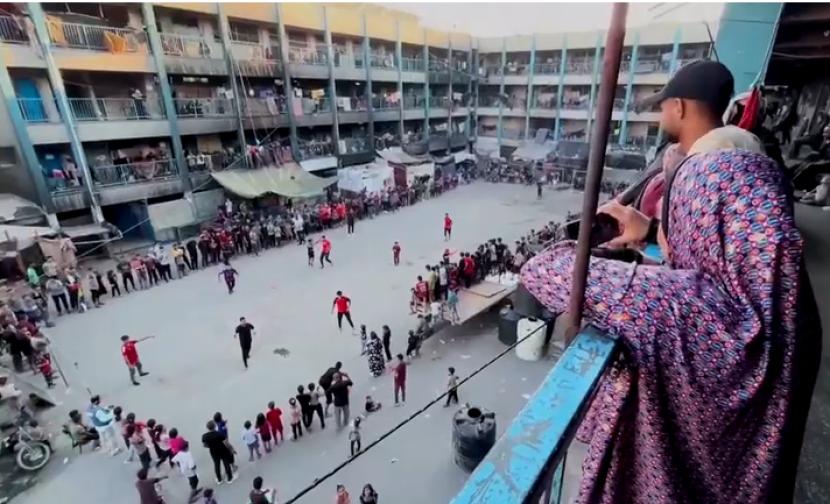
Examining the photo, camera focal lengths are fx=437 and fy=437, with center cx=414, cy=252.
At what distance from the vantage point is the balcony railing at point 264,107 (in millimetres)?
20688

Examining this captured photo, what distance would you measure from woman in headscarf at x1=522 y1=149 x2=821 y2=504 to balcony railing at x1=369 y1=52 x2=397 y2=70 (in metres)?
28.0

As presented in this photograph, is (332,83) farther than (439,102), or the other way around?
(439,102)

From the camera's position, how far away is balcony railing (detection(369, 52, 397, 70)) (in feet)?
88.6

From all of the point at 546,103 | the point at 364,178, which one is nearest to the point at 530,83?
the point at 546,103

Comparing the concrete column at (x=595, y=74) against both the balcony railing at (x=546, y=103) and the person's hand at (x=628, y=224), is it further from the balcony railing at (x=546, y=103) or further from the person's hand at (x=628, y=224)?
the person's hand at (x=628, y=224)

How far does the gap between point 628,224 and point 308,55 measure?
80.7 feet

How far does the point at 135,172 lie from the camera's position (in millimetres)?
17359

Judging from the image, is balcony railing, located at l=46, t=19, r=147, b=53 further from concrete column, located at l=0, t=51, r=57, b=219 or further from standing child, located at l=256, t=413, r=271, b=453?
standing child, located at l=256, t=413, r=271, b=453

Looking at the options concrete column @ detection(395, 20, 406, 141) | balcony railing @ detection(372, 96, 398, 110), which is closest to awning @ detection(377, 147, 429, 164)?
concrete column @ detection(395, 20, 406, 141)

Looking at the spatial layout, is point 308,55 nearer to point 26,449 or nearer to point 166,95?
point 166,95

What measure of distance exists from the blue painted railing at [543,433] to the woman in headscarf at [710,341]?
0.42ft

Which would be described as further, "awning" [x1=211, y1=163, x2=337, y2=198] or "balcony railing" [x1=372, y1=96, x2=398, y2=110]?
"balcony railing" [x1=372, y1=96, x2=398, y2=110]

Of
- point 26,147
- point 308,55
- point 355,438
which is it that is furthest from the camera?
point 308,55

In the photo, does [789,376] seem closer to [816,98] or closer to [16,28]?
[816,98]
